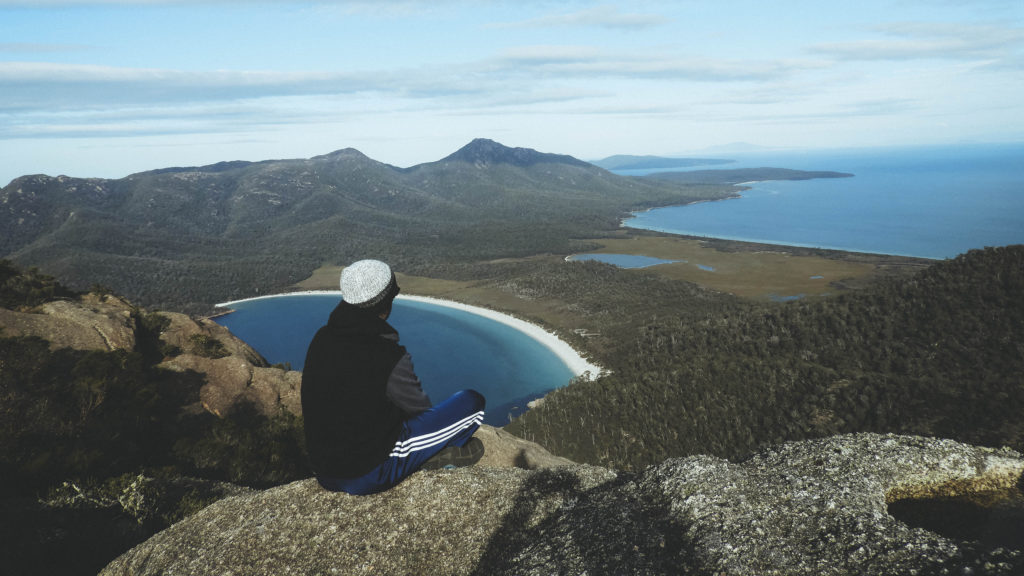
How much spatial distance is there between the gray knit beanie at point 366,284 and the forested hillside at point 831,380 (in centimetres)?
4376

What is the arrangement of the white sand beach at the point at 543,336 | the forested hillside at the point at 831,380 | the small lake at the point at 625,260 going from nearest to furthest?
the forested hillside at the point at 831,380, the white sand beach at the point at 543,336, the small lake at the point at 625,260

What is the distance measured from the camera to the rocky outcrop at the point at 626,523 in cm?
582

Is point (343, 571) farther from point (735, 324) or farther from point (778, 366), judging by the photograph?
point (735, 324)

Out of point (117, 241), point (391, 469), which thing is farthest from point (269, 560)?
point (117, 241)

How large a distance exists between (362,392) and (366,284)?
127cm

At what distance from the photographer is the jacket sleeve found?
552 centimetres

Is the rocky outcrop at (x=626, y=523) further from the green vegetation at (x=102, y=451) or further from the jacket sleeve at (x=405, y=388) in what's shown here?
the jacket sleeve at (x=405, y=388)

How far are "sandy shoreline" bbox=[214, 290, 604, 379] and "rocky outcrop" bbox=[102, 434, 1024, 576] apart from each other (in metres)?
70.3

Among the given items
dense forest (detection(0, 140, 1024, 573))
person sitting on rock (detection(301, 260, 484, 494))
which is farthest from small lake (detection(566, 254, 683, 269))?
person sitting on rock (detection(301, 260, 484, 494))

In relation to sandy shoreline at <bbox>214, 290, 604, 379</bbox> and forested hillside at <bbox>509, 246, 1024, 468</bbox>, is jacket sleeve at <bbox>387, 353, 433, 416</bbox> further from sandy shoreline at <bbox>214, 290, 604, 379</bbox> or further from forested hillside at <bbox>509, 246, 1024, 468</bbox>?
sandy shoreline at <bbox>214, 290, 604, 379</bbox>

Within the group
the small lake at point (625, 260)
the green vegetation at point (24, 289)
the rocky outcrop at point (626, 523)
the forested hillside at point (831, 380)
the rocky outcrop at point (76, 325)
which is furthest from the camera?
the small lake at point (625, 260)

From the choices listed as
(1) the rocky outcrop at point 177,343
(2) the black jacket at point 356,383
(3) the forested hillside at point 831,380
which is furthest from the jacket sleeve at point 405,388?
(3) the forested hillside at point 831,380

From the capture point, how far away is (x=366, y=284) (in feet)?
18.1

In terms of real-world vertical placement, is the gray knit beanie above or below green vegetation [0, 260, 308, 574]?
above
